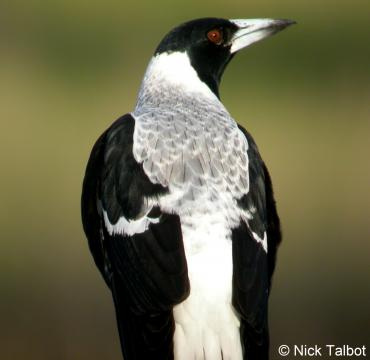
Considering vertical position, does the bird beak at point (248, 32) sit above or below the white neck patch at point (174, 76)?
above

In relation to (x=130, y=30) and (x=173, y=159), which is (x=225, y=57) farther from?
(x=130, y=30)

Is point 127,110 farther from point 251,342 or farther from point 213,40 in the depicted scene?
point 251,342

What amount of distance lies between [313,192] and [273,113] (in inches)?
27.1

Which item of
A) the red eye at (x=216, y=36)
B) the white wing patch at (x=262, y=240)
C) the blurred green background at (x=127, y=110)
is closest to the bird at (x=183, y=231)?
the white wing patch at (x=262, y=240)

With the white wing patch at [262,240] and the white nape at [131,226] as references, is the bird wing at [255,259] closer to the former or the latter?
the white wing patch at [262,240]

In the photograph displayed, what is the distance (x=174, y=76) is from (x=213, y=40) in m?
0.18

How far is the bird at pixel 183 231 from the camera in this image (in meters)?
3.57

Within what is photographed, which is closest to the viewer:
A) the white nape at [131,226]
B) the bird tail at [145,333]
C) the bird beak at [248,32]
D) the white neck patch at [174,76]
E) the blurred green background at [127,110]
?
the bird tail at [145,333]

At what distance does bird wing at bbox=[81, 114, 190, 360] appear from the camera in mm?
3580

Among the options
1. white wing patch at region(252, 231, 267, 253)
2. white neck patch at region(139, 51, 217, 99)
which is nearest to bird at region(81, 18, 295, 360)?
white wing patch at region(252, 231, 267, 253)

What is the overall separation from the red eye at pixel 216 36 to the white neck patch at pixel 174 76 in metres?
0.10

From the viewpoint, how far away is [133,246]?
3.70 metres

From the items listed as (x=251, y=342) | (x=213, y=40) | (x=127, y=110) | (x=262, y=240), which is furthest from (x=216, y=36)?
(x=127, y=110)

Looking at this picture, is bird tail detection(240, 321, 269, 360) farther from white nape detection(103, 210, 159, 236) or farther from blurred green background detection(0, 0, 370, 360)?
blurred green background detection(0, 0, 370, 360)
